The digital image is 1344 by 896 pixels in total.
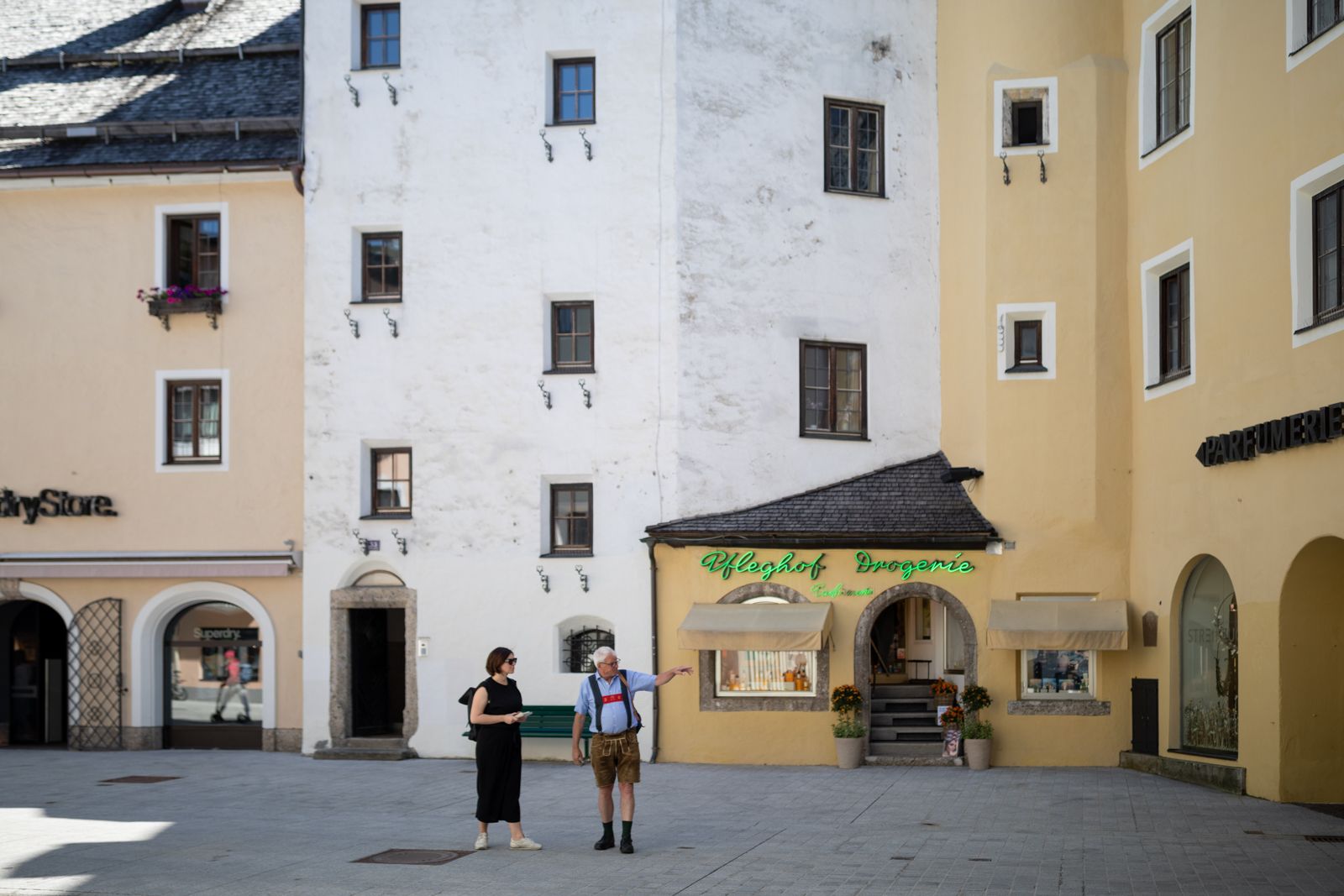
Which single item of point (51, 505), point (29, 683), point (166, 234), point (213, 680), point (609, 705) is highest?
point (166, 234)

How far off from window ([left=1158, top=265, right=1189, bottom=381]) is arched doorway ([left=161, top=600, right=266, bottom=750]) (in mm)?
14839

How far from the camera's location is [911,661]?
97.8 feet

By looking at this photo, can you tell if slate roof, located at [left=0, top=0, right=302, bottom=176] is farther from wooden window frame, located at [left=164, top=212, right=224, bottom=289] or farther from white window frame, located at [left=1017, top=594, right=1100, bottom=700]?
white window frame, located at [left=1017, top=594, right=1100, bottom=700]

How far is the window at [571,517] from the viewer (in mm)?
24984

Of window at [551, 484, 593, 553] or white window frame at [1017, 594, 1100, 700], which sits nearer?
white window frame at [1017, 594, 1100, 700]

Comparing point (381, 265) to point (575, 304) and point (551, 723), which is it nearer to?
point (575, 304)

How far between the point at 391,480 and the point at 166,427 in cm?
399

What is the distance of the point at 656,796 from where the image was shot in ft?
64.3

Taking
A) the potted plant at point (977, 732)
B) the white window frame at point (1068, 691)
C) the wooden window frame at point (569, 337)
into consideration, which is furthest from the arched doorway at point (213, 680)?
the white window frame at point (1068, 691)

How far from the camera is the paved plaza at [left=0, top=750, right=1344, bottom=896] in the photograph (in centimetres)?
1317

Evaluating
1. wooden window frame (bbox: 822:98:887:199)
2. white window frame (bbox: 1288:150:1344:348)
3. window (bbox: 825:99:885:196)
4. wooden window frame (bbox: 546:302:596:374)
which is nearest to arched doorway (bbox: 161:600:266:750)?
wooden window frame (bbox: 546:302:596:374)

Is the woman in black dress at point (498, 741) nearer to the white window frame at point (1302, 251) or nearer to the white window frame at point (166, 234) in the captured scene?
the white window frame at point (1302, 251)

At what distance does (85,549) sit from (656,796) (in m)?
11.9

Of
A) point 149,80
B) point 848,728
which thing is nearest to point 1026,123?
point 848,728
